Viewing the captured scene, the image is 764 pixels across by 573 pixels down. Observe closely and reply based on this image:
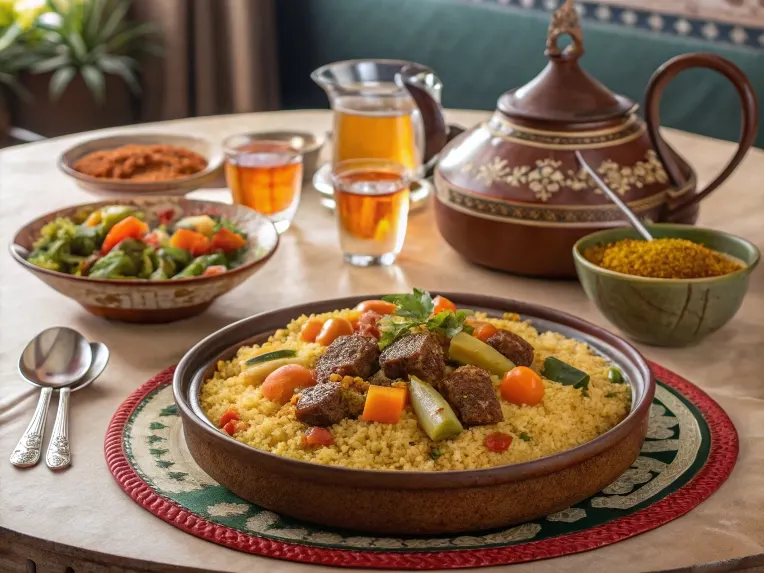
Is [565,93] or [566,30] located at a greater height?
[566,30]

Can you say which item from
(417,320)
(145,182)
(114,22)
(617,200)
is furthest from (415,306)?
(114,22)

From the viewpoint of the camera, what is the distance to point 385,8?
192 inches

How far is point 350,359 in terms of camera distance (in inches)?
48.8

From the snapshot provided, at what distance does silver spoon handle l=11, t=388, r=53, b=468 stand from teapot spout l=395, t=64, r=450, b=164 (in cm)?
102

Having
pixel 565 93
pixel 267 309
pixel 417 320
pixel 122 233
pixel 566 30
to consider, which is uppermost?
pixel 566 30

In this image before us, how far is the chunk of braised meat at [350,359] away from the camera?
1233 mm

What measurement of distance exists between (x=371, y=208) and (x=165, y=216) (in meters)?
A: 0.38

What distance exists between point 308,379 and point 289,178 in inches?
35.3

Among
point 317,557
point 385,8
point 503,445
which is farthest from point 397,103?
point 385,8

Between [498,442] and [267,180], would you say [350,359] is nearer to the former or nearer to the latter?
[498,442]

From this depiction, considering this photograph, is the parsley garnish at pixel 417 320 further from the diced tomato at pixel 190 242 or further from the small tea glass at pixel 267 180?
the small tea glass at pixel 267 180

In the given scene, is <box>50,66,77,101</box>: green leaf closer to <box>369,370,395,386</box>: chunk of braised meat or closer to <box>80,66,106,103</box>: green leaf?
<box>80,66,106,103</box>: green leaf

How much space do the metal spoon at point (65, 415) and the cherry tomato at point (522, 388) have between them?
1.74 feet

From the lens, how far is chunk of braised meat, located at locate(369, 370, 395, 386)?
Result: 1.23 meters
